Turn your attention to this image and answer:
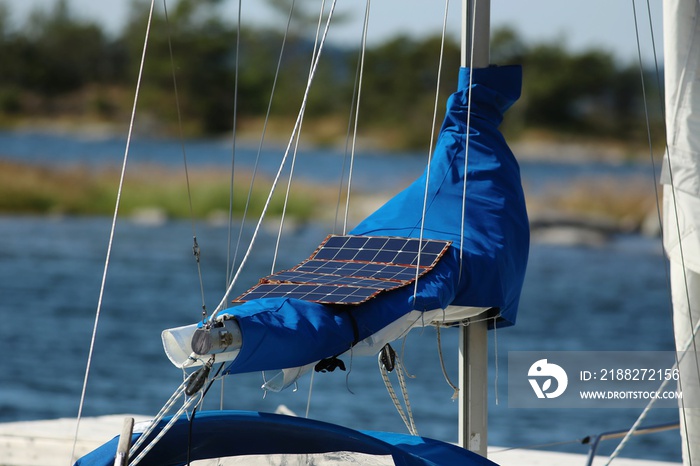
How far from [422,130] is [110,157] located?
377 inches

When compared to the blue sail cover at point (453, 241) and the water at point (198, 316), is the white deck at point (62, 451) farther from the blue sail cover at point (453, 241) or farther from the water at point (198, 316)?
the water at point (198, 316)

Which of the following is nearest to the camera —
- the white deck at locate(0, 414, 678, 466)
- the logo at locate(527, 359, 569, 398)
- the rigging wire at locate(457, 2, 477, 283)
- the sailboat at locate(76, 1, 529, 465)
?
the sailboat at locate(76, 1, 529, 465)

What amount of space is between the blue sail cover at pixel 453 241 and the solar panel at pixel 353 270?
31mm

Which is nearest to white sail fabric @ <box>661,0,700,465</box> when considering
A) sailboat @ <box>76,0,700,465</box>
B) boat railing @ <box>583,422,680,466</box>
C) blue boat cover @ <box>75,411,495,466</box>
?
sailboat @ <box>76,0,700,465</box>

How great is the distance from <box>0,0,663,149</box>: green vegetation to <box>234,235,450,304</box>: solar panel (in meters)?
30.6

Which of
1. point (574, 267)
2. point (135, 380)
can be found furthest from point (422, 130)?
point (135, 380)

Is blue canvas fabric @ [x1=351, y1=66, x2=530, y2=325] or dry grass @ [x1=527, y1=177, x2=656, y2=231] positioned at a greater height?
dry grass @ [x1=527, y1=177, x2=656, y2=231]

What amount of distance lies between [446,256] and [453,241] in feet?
0.29

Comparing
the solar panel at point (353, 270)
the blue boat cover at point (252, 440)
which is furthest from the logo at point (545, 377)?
the blue boat cover at point (252, 440)

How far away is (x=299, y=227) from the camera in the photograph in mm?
26562

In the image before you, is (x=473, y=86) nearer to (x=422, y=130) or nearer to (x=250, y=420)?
(x=250, y=420)

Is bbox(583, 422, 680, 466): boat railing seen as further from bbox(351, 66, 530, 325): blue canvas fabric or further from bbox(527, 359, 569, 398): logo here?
bbox(351, 66, 530, 325): blue canvas fabric

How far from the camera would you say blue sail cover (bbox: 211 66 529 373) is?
8.43 ft

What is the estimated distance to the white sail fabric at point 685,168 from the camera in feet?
11.5
